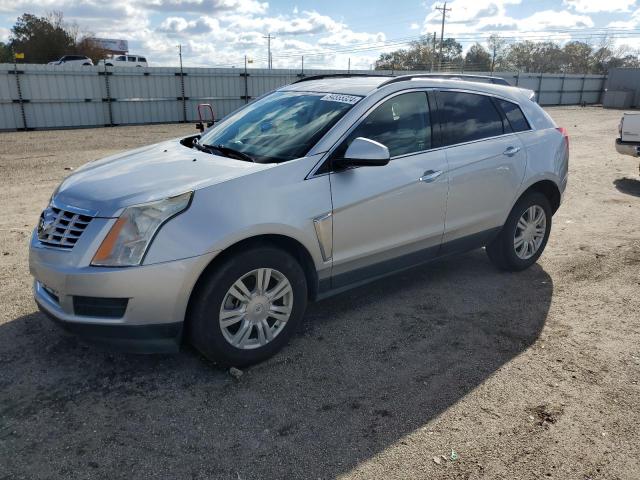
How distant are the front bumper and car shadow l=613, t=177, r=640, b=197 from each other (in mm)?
8277

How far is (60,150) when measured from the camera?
13.3 meters

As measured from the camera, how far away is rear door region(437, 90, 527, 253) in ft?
14.2

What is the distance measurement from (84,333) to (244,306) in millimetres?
937

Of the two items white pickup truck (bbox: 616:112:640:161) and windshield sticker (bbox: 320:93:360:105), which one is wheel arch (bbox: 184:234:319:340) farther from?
white pickup truck (bbox: 616:112:640:161)

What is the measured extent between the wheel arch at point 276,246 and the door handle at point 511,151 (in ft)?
7.33

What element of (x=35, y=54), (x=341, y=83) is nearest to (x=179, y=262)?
(x=341, y=83)

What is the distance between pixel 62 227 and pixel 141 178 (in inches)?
21.7

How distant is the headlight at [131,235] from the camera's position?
2902 millimetres

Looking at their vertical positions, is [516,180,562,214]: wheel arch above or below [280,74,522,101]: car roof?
below

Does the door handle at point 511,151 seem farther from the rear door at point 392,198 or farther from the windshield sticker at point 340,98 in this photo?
the windshield sticker at point 340,98

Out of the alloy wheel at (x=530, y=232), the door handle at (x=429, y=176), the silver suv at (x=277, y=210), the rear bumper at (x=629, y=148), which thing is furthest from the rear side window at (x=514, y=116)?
the rear bumper at (x=629, y=148)

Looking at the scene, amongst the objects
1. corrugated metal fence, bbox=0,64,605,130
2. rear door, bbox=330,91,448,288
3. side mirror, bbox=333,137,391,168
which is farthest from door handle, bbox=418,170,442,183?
corrugated metal fence, bbox=0,64,605,130

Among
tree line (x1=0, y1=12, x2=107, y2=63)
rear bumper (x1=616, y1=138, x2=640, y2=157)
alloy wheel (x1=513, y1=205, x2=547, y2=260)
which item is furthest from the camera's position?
tree line (x1=0, y1=12, x2=107, y2=63)

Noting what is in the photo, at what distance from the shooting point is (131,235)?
2922 mm
